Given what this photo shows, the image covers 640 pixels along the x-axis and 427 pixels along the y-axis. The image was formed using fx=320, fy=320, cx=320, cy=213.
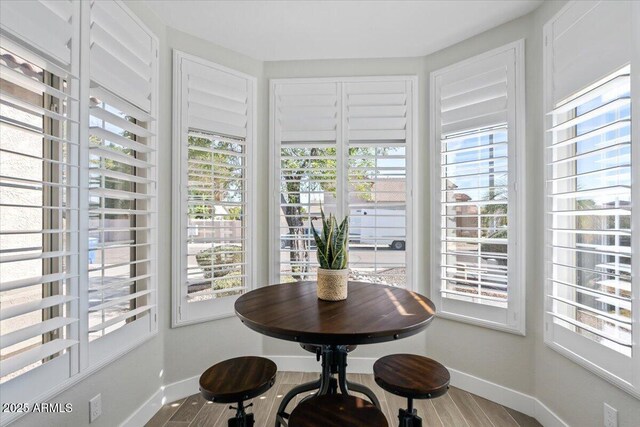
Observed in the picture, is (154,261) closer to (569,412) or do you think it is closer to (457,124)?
(457,124)

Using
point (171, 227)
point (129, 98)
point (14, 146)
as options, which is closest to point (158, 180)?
point (171, 227)

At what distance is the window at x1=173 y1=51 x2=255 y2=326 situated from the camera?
249 centimetres

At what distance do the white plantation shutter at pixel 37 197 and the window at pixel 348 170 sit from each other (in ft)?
5.15

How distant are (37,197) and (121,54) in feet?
3.25

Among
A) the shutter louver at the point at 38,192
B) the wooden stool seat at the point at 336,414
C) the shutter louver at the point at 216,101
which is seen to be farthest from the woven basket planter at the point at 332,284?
the shutter louver at the point at 216,101

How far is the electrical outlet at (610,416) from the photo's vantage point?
5.31 feet

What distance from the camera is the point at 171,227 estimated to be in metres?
2.46

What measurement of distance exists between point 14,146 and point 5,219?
327mm

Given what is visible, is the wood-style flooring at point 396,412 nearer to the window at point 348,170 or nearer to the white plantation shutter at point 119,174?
the white plantation shutter at point 119,174

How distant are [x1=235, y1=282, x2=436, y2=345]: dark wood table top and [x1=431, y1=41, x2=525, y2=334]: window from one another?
0.84 meters

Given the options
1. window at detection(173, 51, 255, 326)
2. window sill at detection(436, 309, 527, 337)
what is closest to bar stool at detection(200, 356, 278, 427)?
window at detection(173, 51, 255, 326)

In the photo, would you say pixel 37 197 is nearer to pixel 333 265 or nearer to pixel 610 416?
pixel 333 265

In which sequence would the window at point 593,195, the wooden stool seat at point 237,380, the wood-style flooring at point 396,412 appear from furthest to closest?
1. the wood-style flooring at point 396,412
2. the window at point 593,195
3. the wooden stool seat at point 237,380

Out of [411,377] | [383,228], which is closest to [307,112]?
[383,228]
